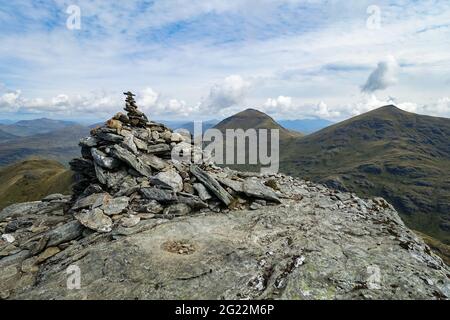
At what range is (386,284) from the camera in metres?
15.1

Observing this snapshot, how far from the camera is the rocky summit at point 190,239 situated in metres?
15.1

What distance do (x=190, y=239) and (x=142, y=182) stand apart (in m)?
8.67

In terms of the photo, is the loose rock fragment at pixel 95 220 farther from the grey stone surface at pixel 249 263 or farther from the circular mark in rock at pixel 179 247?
the circular mark in rock at pixel 179 247

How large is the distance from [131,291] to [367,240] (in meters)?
14.6

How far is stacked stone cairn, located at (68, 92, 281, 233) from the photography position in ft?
76.5

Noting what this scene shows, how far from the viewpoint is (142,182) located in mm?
26328

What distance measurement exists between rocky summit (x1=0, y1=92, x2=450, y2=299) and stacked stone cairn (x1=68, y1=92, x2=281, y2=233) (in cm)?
10

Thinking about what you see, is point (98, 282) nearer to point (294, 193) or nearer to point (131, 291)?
point (131, 291)

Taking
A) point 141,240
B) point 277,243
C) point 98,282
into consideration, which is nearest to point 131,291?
point 98,282

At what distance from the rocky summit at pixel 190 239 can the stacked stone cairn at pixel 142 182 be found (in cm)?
10

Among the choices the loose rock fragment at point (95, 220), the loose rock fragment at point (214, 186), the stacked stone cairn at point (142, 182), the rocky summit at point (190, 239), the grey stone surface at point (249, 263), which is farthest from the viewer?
the loose rock fragment at point (214, 186)

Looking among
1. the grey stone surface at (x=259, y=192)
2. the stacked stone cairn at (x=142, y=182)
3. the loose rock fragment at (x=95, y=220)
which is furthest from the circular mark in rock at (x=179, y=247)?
the grey stone surface at (x=259, y=192)

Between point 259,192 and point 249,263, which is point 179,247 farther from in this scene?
point 259,192
